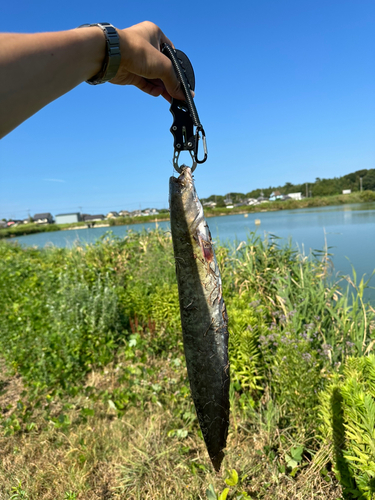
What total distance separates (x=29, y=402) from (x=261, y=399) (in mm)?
2255

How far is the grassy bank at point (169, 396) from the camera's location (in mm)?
2094

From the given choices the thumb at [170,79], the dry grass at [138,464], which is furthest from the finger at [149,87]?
the dry grass at [138,464]

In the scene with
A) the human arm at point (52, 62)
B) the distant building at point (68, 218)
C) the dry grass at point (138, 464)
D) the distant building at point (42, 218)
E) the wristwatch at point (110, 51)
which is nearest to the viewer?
the human arm at point (52, 62)

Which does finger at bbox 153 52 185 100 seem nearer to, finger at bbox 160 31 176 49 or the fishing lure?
the fishing lure

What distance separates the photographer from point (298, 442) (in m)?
2.20

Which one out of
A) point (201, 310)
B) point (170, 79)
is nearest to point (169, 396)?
point (201, 310)

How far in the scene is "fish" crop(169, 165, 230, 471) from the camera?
124 cm

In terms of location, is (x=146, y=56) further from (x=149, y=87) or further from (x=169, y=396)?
(x=169, y=396)

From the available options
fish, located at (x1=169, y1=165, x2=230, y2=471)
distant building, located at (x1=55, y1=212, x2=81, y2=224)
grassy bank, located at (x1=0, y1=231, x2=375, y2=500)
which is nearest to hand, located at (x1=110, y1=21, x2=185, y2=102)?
fish, located at (x1=169, y1=165, x2=230, y2=471)

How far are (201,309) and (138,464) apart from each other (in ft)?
5.54

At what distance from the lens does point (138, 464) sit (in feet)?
7.45

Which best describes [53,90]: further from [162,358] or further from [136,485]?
[162,358]

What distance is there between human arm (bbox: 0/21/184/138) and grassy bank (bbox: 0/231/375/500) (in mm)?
1875

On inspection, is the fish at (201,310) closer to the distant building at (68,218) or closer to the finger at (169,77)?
the finger at (169,77)
